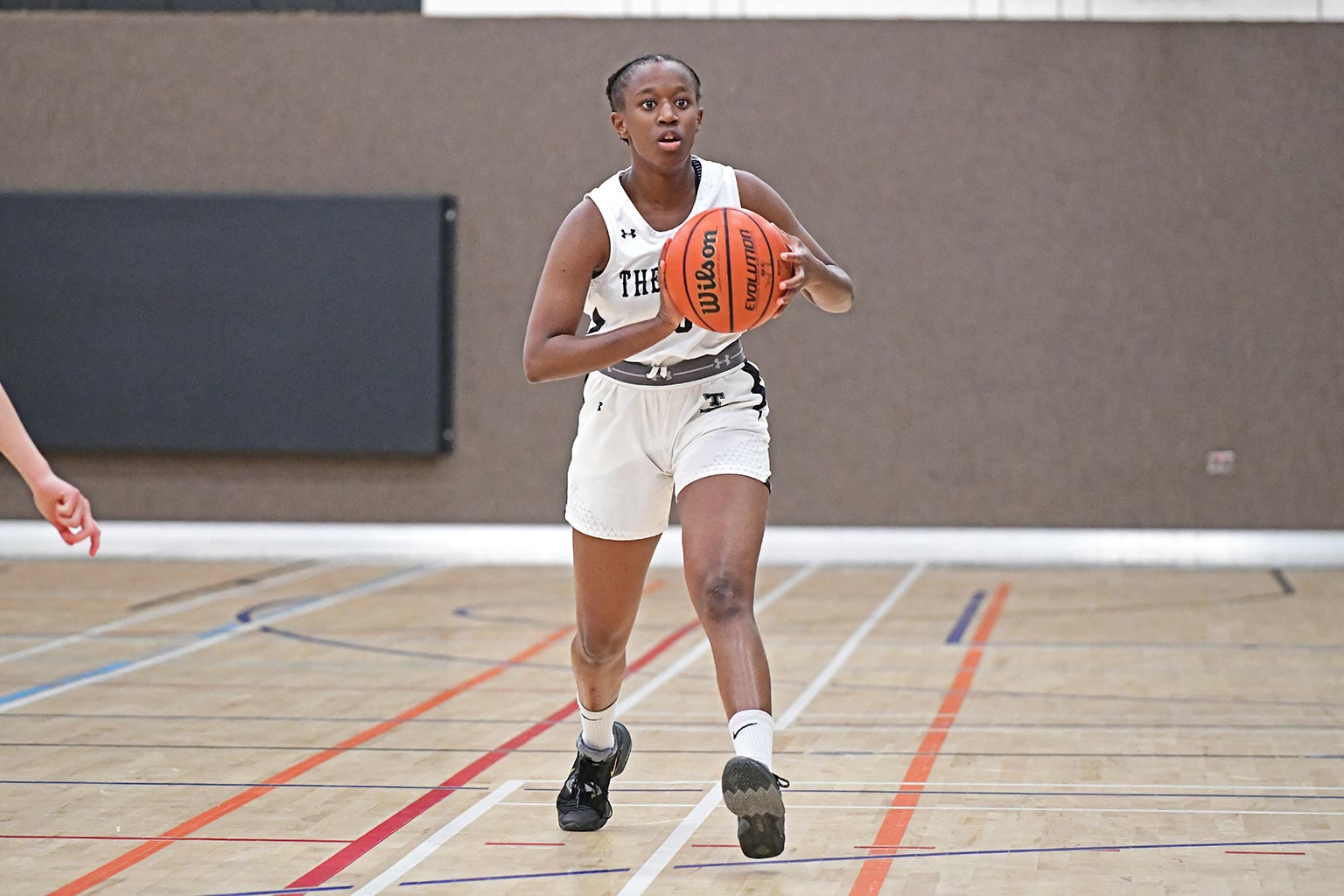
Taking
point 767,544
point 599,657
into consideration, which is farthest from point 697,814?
point 767,544

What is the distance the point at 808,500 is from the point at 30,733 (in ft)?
21.5

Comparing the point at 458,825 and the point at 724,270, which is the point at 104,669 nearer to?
the point at 458,825

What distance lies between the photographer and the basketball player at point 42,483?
280cm

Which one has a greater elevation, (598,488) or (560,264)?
(560,264)

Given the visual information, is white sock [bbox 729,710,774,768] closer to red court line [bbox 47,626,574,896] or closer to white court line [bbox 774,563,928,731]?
red court line [bbox 47,626,574,896]

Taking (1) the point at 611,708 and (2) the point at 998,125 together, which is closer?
(1) the point at 611,708

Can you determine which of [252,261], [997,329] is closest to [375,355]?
[252,261]

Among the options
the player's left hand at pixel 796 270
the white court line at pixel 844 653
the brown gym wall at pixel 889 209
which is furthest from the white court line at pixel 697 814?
the brown gym wall at pixel 889 209

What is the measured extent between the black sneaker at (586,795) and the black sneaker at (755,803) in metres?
0.64

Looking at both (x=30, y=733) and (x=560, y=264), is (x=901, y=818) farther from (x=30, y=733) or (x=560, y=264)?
(x=30, y=733)

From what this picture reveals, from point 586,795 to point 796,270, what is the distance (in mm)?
1285

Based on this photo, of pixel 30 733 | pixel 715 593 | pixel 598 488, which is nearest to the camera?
pixel 715 593

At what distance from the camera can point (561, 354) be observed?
10.8ft

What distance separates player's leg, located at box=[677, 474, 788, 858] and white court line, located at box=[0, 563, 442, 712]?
2956 millimetres
